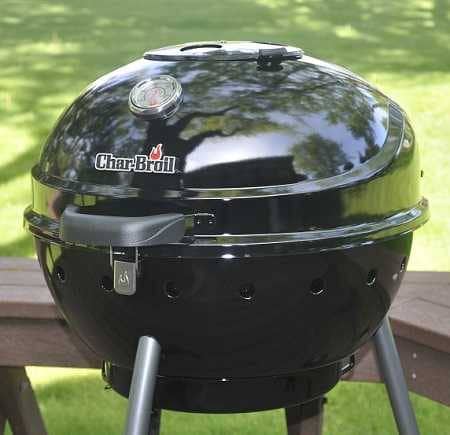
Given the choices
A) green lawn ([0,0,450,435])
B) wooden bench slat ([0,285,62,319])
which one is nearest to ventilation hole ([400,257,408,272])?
wooden bench slat ([0,285,62,319])

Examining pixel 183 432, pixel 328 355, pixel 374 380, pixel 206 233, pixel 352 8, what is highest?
pixel 206 233

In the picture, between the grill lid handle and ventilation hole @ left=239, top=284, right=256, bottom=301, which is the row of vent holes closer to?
ventilation hole @ left=239, top=284, right=256, bottom=301

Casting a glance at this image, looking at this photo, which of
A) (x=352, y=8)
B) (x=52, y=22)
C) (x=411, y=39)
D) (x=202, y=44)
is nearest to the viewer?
(x=202, y=44)

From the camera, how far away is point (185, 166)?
6.13 ft

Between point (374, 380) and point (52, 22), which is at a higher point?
point (374, 380)

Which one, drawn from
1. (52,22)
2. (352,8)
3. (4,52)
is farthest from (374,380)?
(352,8)

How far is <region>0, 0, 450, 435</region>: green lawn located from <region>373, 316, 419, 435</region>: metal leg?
1.43m

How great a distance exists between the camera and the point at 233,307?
1.90 m

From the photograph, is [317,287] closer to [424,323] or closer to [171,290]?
[171,290]

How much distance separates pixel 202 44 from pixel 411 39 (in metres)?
8.07

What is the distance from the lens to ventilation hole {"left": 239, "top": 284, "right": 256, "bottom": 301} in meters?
1.89

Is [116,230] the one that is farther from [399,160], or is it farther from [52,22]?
[52,22]

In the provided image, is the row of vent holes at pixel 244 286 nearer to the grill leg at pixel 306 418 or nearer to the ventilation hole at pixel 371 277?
the ventilation hole at pixel 371 277

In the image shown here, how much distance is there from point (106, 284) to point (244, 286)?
25 cm
